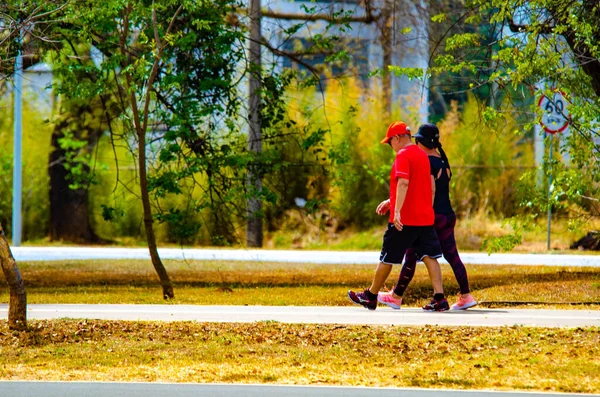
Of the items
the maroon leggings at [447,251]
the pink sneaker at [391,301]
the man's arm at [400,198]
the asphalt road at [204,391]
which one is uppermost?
the man's arm at [400,198]

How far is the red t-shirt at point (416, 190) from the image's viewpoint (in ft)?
36.9

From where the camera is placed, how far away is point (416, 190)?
37.1 ft

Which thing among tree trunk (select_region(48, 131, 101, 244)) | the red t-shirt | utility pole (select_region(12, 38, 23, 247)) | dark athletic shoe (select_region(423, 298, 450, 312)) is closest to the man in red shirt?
the red t-shirt

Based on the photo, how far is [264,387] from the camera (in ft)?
26.2

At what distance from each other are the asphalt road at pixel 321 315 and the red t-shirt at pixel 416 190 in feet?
3.28

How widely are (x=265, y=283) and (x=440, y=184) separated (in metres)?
5.97

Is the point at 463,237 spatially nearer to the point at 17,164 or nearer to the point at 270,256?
the point at 270,256

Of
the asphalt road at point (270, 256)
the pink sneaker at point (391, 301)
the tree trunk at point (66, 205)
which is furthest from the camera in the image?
the tree trunk at point (66, 205)

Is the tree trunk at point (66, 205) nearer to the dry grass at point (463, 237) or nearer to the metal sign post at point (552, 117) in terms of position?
the dry grass at point (463, 237)

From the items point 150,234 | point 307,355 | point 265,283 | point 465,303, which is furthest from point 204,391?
point 265,283

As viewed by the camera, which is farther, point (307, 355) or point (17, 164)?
point (17, 164)

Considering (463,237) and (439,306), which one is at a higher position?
(463,237)

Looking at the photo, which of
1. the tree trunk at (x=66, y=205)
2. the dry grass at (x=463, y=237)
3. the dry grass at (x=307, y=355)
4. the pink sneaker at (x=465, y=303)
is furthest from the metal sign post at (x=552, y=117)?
the tree trunk at (x=66, y=205)

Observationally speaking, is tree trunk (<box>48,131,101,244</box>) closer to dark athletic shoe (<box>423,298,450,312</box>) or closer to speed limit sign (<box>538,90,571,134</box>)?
speed limit sign (<box>538,90,571,134</box>)
